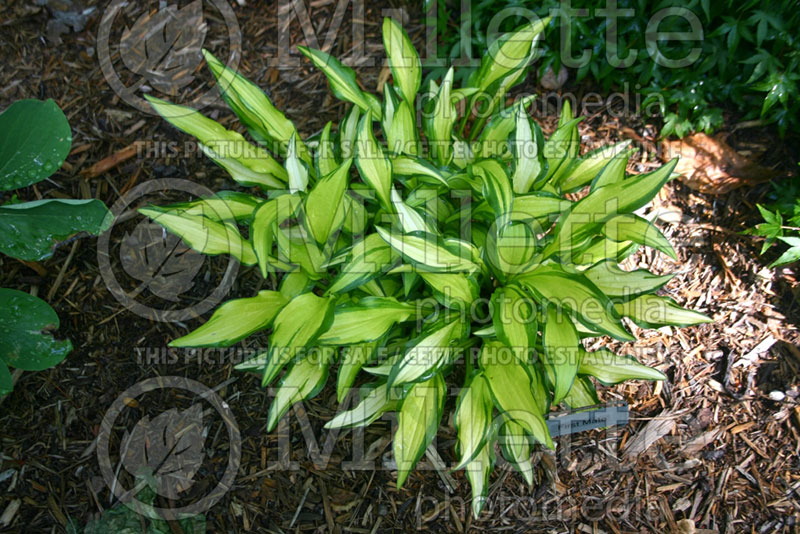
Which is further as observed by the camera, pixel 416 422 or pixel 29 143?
pixel 29 143

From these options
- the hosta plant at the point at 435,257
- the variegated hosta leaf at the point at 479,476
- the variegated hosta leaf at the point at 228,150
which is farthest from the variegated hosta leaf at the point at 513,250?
the variegated hosta leaf at the point at 228,150

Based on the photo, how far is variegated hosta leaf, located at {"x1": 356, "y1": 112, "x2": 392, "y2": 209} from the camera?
1810mm

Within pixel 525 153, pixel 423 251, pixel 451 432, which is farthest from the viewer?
pixel 451 432

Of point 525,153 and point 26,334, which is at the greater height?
point 525,153

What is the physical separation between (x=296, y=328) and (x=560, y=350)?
74 centimetres

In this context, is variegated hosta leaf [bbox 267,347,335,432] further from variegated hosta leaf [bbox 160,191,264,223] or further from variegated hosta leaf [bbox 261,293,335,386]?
variegated hosta leaf [bbox 160,191,264,223]

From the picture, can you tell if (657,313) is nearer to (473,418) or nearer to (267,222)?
(473,418)

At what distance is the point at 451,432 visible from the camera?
7.20 ft

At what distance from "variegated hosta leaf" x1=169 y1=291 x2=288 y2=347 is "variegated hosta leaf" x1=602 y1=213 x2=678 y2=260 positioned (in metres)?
1.00

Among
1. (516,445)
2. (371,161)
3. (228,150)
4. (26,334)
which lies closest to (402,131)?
(371,161)

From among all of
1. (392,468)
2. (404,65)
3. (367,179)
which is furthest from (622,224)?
(392,468)

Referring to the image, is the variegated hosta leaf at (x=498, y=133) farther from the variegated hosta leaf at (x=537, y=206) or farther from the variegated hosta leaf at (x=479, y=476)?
the variegated hosta leaf at (x=479, y=476)

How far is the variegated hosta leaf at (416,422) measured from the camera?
5.83 ft

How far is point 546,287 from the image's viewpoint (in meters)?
1.77
